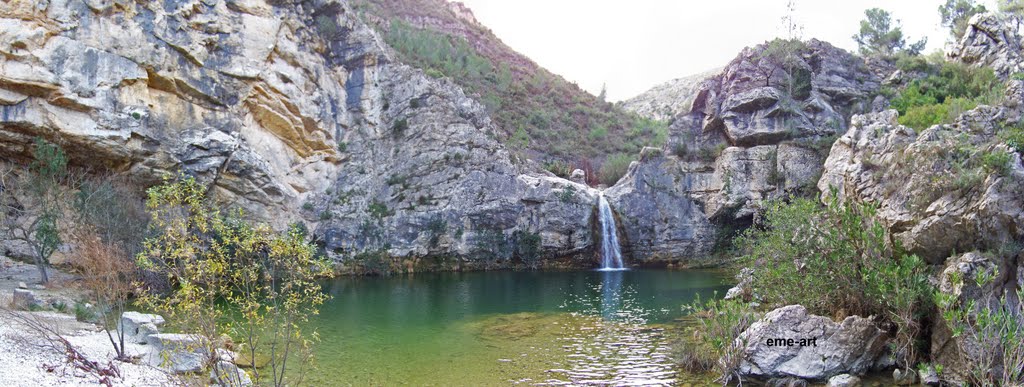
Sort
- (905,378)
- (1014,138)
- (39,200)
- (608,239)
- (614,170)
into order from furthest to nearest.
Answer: (614,170), (608,239), (39,200), (1014,138), (905,378)

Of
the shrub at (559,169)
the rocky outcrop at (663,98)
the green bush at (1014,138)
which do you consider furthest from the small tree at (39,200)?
the rocky outcrop at (663,98)

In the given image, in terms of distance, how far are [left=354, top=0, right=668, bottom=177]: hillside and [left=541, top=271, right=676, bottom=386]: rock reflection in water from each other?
25.4m

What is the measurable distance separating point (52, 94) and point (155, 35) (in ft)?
19.5

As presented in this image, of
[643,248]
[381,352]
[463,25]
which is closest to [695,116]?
[643,248]

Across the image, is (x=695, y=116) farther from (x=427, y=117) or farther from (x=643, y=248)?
(x=427, y=117)

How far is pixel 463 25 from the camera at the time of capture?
7538cm

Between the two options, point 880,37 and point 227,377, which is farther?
point 880,37

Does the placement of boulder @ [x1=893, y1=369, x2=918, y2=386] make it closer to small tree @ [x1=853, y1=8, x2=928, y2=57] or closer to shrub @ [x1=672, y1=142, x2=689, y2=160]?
shrub @ [x1=672, y1=142, x2=689, y2=160]

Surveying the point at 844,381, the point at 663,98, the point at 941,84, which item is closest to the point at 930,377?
the point at 844,381

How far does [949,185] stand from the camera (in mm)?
12312

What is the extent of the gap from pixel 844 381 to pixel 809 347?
113cm

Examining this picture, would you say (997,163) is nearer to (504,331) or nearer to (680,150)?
(504,331)

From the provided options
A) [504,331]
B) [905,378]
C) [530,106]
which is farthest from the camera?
[530,106]

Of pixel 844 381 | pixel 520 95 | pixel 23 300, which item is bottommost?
pixel 844 381
